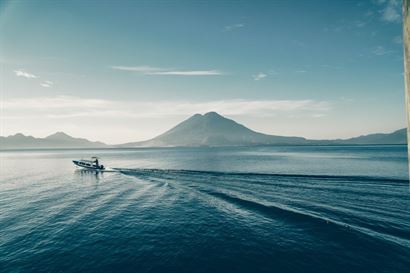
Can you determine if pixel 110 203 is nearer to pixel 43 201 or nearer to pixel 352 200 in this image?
pixel 43 201

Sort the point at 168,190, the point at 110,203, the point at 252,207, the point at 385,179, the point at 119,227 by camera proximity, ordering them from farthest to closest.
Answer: the point at 385,179 < the point at 168,190 < the point at 110,203 < the point at 252,207 < the point at 119,227

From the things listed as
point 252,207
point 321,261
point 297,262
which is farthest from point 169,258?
point 252,207

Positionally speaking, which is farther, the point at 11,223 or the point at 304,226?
the point at 11,223

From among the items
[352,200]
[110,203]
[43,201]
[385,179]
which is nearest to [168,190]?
[110,203]

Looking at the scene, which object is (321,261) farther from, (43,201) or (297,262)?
(43,201)

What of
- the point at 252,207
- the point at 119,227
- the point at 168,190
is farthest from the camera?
the point at 168,190

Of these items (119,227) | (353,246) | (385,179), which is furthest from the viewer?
(385,179)

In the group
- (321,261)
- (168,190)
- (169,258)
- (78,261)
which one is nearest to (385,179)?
(321,261)

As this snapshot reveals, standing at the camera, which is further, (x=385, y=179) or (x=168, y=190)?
(x=385, y=179)

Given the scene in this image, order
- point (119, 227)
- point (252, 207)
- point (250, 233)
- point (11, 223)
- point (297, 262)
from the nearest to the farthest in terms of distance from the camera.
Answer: point (297, 262) < point (250, 233) < point (119, 227) < point (11, 223) < point (252, 207)
